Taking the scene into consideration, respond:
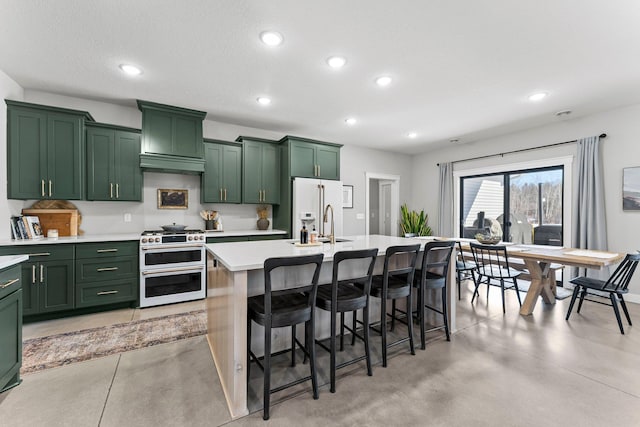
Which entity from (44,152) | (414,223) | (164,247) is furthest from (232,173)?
(414,223)

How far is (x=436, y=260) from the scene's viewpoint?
3.04 metres

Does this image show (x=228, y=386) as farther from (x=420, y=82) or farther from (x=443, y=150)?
(x=443, y=150)

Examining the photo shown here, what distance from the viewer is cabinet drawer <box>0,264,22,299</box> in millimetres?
1724

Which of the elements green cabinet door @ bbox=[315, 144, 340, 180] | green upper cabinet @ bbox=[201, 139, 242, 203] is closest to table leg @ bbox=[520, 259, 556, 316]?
green cabinet door @ bbox=[315, 144, 340, 180]

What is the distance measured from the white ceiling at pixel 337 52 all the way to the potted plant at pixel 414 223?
2.87 m

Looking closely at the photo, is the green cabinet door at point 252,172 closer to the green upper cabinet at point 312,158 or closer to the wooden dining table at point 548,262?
the green upper cabinet at point 312,158

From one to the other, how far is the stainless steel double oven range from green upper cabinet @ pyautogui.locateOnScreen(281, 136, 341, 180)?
1870 mm

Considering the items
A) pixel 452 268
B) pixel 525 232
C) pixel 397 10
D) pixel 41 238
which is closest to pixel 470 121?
pixel 525 232

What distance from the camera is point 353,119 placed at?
4492 mm

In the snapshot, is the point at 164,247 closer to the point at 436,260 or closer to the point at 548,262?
the point at 436,260

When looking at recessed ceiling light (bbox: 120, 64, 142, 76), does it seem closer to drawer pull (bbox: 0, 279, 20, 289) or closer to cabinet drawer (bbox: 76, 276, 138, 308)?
drawer pull (bbox: 0, 279, 20, 289)

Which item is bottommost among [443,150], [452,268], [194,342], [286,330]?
[194,342]

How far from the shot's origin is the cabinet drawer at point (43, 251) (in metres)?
2.88

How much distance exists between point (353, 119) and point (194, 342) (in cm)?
372
